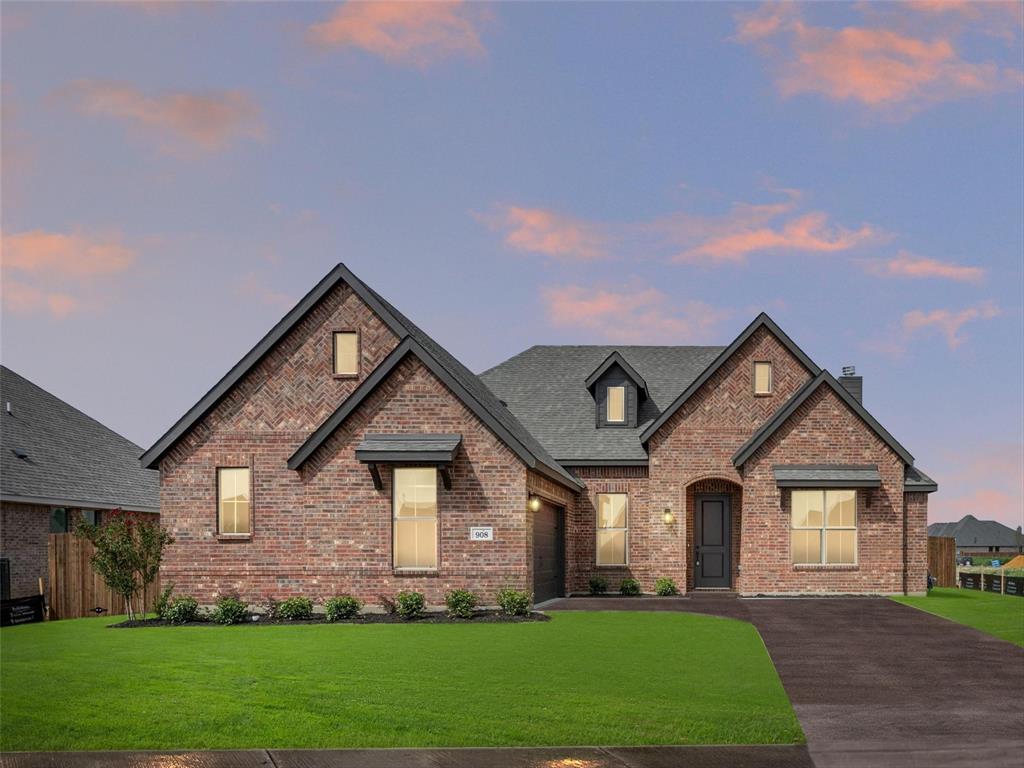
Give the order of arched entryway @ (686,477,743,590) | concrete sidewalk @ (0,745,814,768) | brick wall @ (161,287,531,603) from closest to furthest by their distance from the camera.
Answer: concrete sidewalk @ (0,745,814,768)
brick wall @ (161,287,531,603)
arched entryway @ (686,477,743,590)

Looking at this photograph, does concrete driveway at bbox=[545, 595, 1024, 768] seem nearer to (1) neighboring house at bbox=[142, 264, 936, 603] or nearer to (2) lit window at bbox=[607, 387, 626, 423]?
(1) neighboring house at bbox=[142, 264, 936, 603]

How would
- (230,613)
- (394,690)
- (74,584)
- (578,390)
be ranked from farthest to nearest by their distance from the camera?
(578,390)
(74,584)
(230,613)
(394,690)

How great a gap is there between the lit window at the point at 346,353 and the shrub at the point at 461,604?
623 cm

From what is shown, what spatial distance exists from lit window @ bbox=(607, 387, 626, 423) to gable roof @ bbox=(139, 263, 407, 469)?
10263 mm

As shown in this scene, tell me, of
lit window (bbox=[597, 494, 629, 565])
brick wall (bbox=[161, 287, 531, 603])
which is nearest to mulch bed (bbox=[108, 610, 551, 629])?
brick wall (bbox=[161, 287, 531, 603])

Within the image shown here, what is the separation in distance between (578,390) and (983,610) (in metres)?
14.5

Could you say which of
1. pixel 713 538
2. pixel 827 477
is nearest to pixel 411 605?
pixel 827 477

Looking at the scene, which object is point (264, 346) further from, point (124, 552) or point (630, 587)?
point (630, 587)

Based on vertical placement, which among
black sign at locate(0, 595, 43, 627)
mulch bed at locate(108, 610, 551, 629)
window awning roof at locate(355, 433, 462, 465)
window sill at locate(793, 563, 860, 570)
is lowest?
black sign at locate(0, 595, 43, 627)

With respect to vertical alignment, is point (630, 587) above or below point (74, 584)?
below

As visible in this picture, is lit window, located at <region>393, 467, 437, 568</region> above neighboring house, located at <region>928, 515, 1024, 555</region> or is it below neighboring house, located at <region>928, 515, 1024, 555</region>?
above

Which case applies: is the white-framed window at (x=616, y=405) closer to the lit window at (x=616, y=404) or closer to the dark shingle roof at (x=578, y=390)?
the lit window at (x=616, y=404)

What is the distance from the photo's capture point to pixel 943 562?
42.0 metres

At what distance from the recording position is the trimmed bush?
78.8 ft
